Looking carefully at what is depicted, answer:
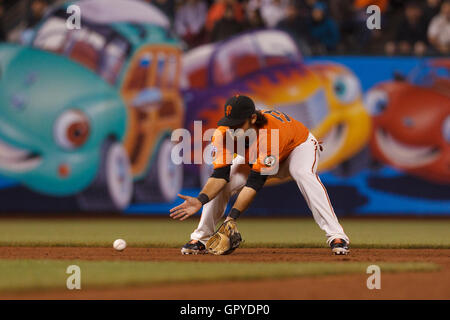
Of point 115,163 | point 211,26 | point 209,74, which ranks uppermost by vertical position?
point 211,26

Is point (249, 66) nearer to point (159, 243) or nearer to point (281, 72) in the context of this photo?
point (281, 72)

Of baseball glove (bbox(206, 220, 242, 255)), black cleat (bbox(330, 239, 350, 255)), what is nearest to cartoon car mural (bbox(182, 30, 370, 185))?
black cleat (bbox(330, 239, 350, 255))

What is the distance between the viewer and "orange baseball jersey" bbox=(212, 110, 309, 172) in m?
9.52

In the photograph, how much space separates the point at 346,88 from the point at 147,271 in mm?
12302

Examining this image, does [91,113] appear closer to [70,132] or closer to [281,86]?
[70,132]

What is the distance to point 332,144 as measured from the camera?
1948cm

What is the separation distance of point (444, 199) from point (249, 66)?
19.8ft

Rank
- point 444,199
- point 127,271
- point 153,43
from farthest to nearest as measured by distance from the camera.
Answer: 1. point 153,43
2. point 444,199
3. point 127,271

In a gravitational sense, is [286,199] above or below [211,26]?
below

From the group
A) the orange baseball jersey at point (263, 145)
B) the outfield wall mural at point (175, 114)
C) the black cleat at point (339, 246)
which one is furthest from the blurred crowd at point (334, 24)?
the black cleat at point (339, 246)

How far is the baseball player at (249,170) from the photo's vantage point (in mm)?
9469

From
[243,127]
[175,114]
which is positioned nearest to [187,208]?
[243,127]

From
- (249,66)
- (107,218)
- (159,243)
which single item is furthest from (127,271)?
(249,66)

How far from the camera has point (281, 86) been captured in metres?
19.8
